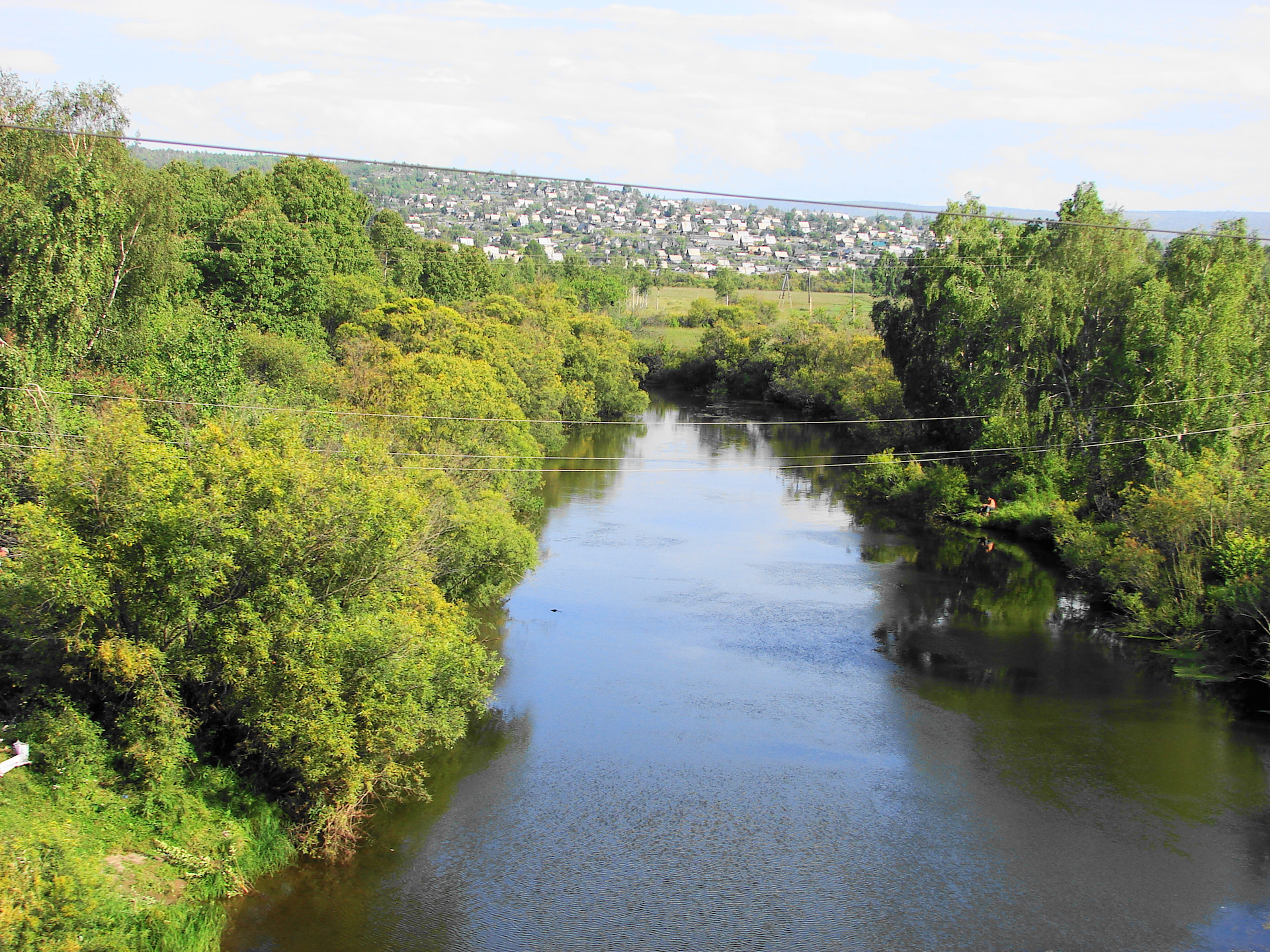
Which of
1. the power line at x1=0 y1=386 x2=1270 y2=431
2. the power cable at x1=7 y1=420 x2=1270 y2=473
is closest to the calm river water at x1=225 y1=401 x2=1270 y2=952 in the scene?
the power cable at x1=7 y1=420 x2=1270 y2=473

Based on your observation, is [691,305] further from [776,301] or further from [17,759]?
[17,759]

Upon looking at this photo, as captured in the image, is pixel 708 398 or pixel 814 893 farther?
pixel 708 398

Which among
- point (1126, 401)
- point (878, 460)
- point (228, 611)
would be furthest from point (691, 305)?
point (228, 611)

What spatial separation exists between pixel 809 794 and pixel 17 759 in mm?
13709

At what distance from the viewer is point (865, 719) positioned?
23.6 metres

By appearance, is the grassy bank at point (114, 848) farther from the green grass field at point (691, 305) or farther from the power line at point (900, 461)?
the green grass field at point (691, 305)

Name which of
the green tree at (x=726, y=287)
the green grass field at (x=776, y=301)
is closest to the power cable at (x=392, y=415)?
the green grass field at (x=776, y=301)

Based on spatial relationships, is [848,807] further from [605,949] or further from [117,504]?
[117,504]

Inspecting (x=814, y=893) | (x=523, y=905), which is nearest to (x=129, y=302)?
(x=523, y=905)

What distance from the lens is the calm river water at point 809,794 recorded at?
16016 millimetres

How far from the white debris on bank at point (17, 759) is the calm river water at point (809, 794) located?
12.9 ft

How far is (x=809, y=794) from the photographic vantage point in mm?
20031

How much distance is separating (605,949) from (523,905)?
5.50 feet

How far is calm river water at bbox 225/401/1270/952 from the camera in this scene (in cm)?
1602
